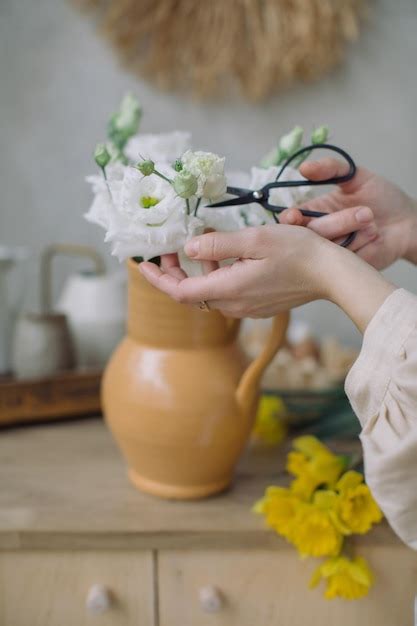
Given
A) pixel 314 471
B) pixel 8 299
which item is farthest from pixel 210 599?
pixel 8 299

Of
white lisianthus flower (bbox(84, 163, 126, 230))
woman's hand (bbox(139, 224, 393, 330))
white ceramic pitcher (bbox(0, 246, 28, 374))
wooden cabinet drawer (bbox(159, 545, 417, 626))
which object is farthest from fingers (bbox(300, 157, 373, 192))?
white ceramic pitcher (bbox(0, 246, 28, 374))

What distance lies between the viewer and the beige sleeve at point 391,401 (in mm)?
670

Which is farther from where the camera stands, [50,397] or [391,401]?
[50,397]

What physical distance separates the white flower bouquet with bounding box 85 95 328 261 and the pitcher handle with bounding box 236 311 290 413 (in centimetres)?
14

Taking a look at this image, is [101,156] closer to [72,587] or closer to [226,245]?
[226,245]

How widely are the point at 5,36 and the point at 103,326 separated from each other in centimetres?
77

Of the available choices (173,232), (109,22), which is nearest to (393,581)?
(173,232)

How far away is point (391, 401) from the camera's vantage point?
2.25 ft

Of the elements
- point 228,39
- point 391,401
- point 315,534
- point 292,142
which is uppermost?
point 228,39

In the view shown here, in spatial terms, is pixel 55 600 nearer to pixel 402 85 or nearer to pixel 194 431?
pixel 194 431

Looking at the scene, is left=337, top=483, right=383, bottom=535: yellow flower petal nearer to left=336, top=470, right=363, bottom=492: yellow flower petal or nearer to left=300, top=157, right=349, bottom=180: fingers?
left=336, top=470, right=363, bottom=492: yellow flower petal

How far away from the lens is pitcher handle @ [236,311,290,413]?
2.96 feet

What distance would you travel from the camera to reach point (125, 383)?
0.95 m

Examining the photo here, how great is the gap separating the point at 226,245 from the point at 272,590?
1.50ft
